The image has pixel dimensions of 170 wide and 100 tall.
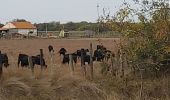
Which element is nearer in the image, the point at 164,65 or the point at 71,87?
the point at 71,87

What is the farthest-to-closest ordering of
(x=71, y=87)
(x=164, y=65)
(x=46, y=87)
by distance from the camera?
(x=164, y=65) < (x=71, y=87) < (x=46, y=87)

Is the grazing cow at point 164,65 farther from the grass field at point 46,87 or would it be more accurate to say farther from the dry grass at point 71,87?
the grass field at point 46,87

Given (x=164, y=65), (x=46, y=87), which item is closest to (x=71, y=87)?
(x=46, y=87)

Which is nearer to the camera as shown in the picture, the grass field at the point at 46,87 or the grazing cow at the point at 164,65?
the grass field at the point at 46,87

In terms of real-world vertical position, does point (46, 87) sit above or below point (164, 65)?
below

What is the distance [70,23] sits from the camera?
138 meters

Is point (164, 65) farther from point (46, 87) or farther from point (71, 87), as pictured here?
point (46, 87)

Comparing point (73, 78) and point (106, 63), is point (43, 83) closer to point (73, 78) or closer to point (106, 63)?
point (73, 78)

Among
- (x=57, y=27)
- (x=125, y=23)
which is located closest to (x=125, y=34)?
(x=125, y=23)

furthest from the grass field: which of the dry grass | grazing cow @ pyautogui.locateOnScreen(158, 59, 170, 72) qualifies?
grazing cow @ pyautogui.locateOnScreen(158, 59, 170, 72)

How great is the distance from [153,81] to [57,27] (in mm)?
123130

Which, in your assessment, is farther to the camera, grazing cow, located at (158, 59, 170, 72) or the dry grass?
grazing cow, located at (158, 59, 170, 72)

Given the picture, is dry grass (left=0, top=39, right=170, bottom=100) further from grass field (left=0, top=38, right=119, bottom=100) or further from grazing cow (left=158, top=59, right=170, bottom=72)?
grazing cow (left=158, top=59, right=170, bottom=72)

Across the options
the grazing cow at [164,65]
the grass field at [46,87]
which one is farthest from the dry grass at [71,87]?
the grazing cow at [164,65]
